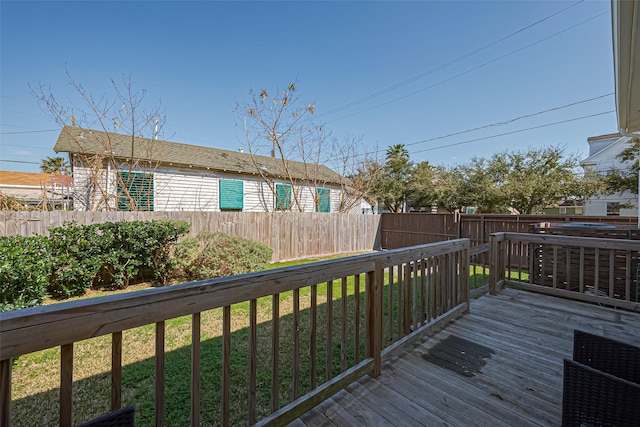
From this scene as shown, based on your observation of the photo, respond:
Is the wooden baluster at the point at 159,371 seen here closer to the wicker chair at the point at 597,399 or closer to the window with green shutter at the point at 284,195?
the wicker chair at the point at 597,399

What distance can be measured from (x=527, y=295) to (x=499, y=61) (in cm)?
813

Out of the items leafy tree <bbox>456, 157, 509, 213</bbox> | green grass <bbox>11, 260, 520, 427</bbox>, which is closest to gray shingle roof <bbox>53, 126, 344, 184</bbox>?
leafy tree <bbox>456, 157, 509, 213</bbox>

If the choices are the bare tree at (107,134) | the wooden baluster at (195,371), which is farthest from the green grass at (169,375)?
the bare tree at (107,134)

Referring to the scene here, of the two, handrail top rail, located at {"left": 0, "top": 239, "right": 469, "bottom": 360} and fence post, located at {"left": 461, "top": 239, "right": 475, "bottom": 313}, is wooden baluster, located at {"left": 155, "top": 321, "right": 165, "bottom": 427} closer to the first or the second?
handrail top rail, located at {"left": 0, "top": 239, "right": 469, "bottom": 360}

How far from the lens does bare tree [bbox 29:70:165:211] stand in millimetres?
7328

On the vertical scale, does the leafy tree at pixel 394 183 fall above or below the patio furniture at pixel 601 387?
above

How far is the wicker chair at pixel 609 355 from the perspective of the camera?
4.48 feet

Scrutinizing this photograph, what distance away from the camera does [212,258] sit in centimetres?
539

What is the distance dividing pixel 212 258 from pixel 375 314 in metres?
4.14

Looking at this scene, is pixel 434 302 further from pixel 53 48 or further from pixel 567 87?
pixel 567 87

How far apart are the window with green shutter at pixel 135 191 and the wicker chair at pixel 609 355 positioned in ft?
30.7

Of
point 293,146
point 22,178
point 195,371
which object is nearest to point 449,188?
point 293,146

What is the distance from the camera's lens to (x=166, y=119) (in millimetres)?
8508

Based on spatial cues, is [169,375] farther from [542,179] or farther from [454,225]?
[542,179]
